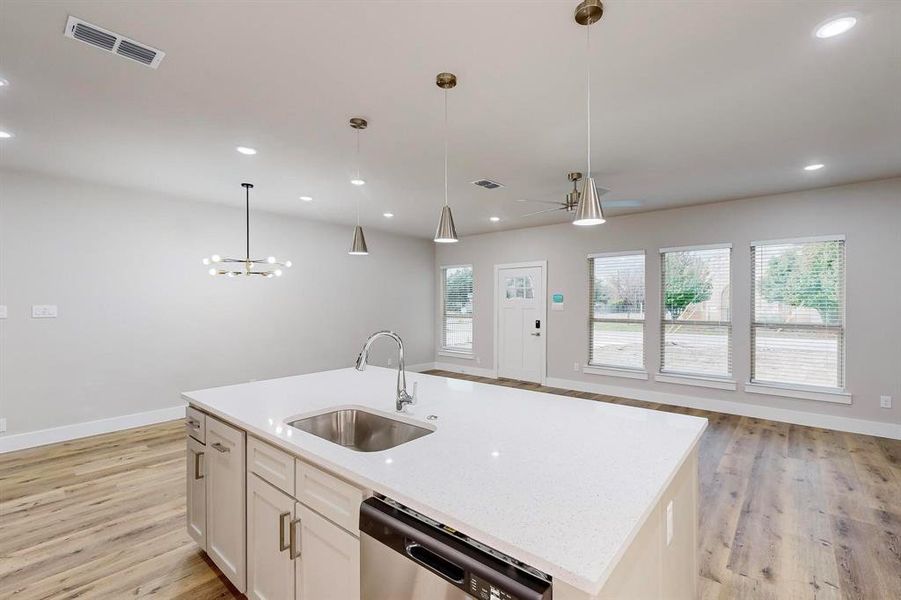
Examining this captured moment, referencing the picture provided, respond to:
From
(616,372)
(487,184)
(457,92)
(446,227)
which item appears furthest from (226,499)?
(616,372)

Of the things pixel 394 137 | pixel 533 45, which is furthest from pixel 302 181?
pixel 533 45

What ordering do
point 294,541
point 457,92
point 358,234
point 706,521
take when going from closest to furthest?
point 294,541 → point 457,92 → point 706,521 → point 358,234

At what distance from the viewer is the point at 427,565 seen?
1043 mm

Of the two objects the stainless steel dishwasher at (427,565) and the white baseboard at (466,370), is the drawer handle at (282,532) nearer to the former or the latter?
the stainless steel dishwasher at (427,565)

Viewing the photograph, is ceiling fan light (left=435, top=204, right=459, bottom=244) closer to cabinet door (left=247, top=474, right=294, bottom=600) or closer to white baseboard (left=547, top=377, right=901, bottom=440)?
cabinet door (left=247, top=474, right=294, bottom=600)

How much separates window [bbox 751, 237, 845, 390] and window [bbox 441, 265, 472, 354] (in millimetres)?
4330

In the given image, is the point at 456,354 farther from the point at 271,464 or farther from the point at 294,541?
the point at 294,541

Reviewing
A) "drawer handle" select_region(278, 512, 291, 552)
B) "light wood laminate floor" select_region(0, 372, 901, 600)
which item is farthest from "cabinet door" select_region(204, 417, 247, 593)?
"drawer handle" select_region(278, 512, 291, 552)

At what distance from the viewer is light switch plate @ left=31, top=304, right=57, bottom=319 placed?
386cm

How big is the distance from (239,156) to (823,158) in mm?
5007

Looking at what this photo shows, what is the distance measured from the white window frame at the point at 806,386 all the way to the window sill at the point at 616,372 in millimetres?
1179

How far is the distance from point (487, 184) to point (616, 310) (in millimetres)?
2939

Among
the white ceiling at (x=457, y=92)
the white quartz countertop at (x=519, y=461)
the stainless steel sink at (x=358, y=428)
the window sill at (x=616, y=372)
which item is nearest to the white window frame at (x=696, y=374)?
the window sill at (x=616, y=372)

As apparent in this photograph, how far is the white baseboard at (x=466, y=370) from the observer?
23.3ft
